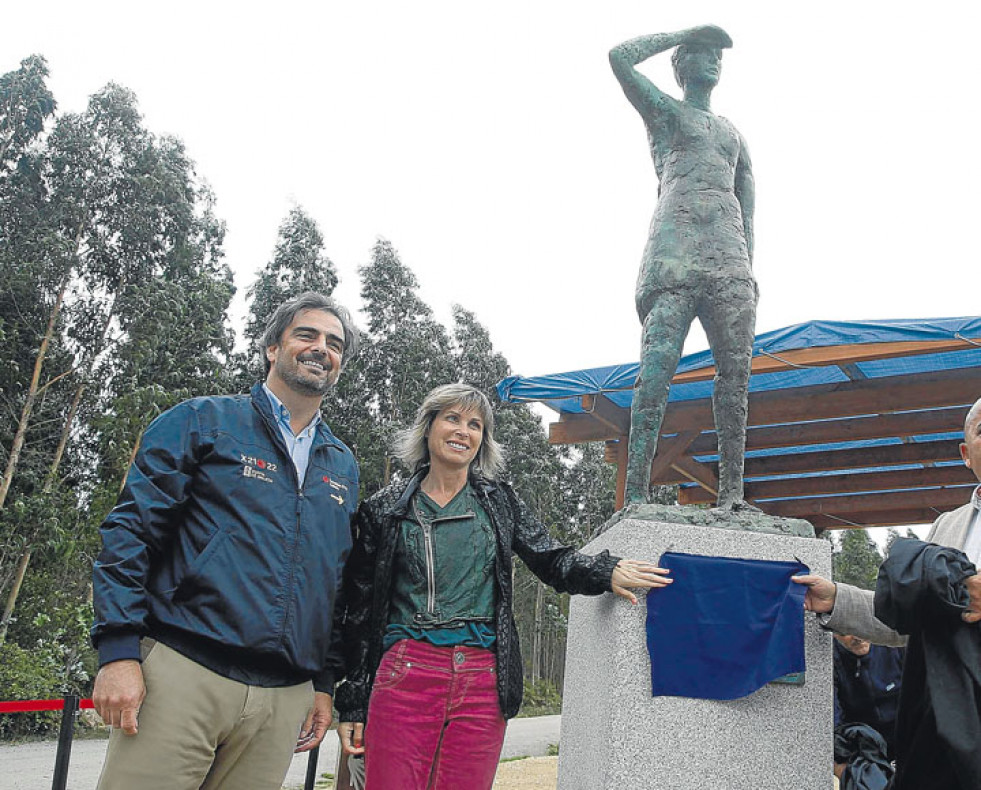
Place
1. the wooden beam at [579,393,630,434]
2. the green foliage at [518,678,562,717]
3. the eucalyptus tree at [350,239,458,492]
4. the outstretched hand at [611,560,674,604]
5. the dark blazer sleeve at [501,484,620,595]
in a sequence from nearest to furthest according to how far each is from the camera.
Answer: the dark blazer sleeve at [501,484,620,595] < the outstretched hand at [611,560,674,604] < the wooden beam at [579,393,630,434] < the eucalyptus tree at [350,239,458,492] < the green foliage at [518,678,562,717]

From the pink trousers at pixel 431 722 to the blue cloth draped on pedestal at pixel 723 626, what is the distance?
81 centimetres

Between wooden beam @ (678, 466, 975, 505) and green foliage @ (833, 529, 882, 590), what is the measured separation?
16.5 m

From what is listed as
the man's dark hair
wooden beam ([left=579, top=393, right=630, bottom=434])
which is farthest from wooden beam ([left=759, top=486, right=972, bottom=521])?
the man's dark hair

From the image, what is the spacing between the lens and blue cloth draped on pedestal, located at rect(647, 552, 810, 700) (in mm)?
2957

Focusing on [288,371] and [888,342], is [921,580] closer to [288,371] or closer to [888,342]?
[288,371]

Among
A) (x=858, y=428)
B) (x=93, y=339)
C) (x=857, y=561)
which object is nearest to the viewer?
(x=858, y=428)

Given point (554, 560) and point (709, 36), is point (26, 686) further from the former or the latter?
point (709, 36)

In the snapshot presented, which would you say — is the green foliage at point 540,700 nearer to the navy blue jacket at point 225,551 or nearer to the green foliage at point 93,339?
the green foliage at point 93,339

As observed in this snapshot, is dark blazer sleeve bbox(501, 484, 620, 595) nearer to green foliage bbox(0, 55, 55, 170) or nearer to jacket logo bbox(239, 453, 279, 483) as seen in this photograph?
jacket logo bbox(239, 453, 279, 483)

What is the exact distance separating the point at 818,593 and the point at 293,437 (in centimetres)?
192

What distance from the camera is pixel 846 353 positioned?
20.2 ft

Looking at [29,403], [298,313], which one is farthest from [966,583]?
[29,403]

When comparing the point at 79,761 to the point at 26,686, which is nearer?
the point at 79,761

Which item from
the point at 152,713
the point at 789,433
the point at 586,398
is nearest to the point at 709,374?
the point at 586,398
